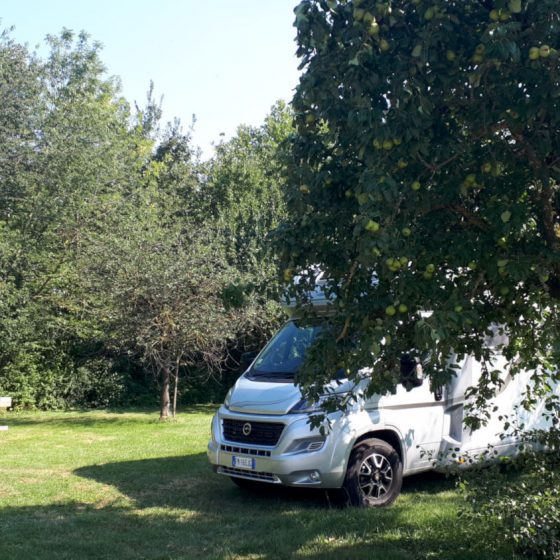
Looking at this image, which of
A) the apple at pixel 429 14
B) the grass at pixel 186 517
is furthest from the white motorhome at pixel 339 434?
the apple at pixel 429 14

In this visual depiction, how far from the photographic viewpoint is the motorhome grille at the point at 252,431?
7895 millimetres

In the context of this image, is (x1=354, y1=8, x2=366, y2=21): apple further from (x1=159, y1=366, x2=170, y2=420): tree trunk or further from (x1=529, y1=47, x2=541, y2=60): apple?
(x1=159, y1=366, x2=170, y2=420): tree trunk

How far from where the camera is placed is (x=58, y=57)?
21156 millimetres

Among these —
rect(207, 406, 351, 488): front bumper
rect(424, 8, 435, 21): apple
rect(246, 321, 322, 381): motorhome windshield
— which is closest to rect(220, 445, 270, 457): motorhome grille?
rect(207, 406, 351, 488): front bumper

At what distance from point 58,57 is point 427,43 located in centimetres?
1931

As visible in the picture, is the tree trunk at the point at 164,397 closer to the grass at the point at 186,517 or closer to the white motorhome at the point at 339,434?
the grass at the point at 186,517

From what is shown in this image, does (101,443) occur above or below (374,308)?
below

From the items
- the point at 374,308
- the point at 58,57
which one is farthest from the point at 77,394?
the point at 374,308

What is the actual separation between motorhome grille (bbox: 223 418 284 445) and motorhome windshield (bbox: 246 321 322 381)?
2.13ft

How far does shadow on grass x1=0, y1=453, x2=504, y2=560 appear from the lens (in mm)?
6195

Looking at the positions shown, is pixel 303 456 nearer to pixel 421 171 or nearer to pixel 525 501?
pixel 525 501

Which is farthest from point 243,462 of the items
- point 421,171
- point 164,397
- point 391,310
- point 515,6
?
point 164,397

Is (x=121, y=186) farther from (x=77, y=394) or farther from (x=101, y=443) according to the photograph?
(x=101, y=443)

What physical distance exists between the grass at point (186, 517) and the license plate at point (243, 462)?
47 centimetres
